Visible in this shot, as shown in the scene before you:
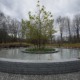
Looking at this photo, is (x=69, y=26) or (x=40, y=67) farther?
(x=69, y=26)

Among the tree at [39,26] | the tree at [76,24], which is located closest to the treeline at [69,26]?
the tree at [76,24]

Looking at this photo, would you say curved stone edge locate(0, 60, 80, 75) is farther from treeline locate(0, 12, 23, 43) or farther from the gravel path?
treeline locate(0, 12, 23, 43)

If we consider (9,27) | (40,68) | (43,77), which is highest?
(9,27)

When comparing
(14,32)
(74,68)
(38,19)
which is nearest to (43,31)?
(38,19)

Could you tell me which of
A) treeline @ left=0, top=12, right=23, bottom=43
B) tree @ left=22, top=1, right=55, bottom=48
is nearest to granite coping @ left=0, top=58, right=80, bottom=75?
tree @ left=22, top=1, right=55, bottom=48

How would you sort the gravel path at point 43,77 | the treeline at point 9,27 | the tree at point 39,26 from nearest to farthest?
the gravel path at point 43,77 < the tree at point 39,26 < the treeline at point 9,27

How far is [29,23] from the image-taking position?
12852 millimetres

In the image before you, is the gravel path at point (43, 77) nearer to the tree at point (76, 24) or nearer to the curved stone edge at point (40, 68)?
the curved stone edge at point (40, 68)

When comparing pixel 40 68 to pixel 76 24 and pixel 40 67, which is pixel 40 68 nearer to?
pixel 40 67

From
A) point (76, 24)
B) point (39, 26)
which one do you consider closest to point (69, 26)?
point (76, 24)

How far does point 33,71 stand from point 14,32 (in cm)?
3078

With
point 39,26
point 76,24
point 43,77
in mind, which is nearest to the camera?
point 43,77

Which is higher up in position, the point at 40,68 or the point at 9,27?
the point at 9,27

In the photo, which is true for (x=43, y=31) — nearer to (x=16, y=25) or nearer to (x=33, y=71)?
(x=33, y=71)
